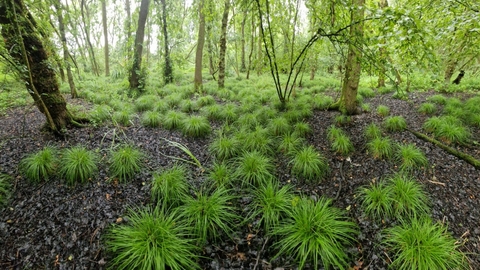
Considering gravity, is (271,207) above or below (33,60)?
below

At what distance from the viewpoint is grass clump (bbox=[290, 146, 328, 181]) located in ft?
10.8

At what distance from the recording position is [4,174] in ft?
9.86

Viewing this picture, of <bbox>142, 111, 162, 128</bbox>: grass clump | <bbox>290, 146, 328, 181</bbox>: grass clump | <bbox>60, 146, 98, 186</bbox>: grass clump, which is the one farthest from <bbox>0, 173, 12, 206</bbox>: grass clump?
<bbox>290, 146, 328, 181</bbox>: grass clump

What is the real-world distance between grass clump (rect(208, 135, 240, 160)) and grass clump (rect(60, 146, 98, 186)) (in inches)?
72.7

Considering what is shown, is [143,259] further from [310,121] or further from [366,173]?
[310,121]

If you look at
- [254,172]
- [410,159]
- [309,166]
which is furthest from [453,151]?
[254,172]

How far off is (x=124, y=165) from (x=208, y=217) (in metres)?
1.63

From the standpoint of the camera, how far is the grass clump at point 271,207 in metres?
2.49

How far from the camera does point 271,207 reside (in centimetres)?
260

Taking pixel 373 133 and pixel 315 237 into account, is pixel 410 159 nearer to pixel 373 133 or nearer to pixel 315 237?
pixel 373 133

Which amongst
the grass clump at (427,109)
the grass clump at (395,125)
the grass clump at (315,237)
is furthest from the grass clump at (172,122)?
the grass clump at (427,109)

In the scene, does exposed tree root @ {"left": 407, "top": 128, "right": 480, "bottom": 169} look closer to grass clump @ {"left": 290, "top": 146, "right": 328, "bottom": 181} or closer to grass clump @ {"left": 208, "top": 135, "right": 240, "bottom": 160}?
grass clump @ {"left": 290, "top": 146, "right": 328, "bottom": 181}

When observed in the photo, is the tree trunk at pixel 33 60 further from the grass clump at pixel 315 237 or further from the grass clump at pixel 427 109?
the grass clump at pixel 427 109

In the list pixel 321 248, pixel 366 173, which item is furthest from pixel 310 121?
pixel 321 248
